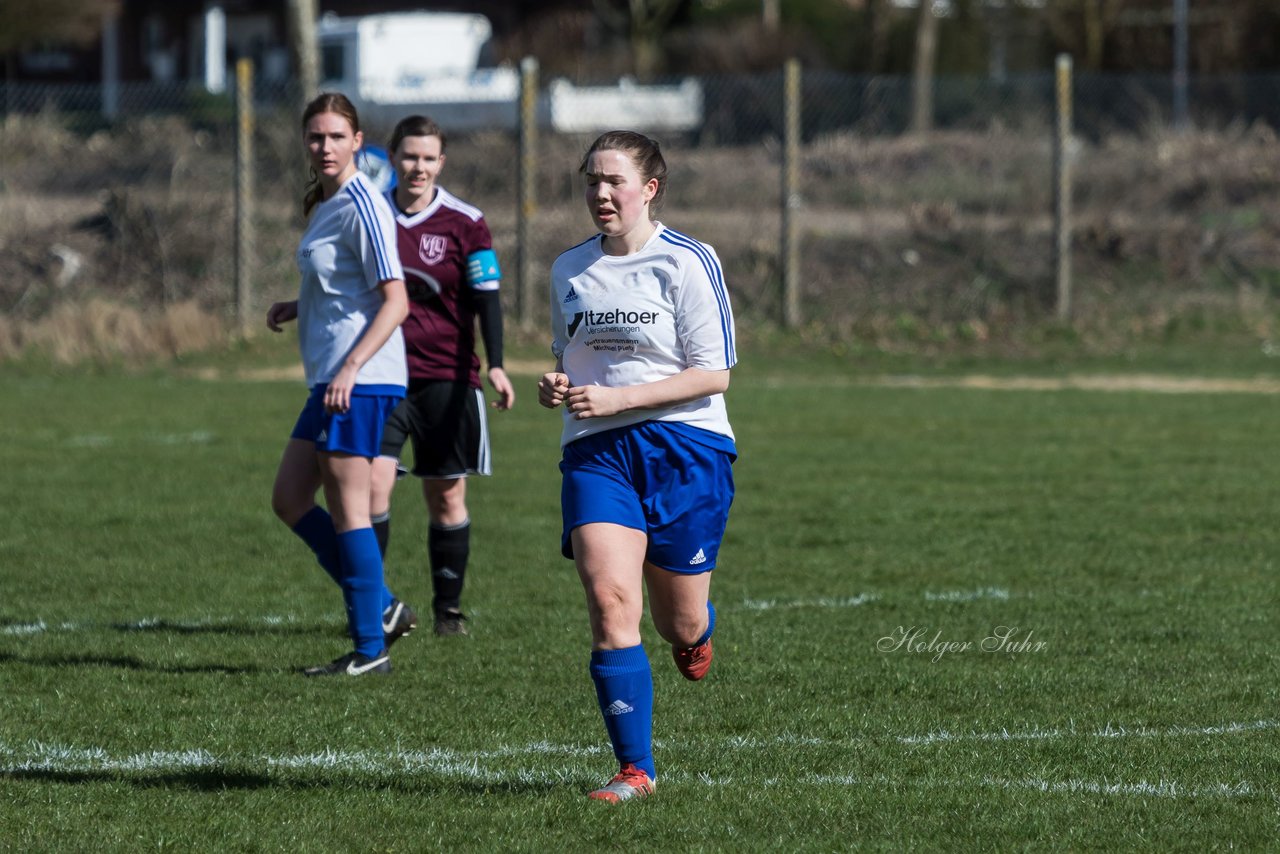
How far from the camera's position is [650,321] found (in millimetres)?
4922

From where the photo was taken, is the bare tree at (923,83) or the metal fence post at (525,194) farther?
the bare tree at (923,83)

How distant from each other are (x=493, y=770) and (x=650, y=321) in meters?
1.37

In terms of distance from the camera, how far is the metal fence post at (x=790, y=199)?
17906 millimetres

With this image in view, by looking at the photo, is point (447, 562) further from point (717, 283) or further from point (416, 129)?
point (717, 283)

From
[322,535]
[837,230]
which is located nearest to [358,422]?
[322,535]

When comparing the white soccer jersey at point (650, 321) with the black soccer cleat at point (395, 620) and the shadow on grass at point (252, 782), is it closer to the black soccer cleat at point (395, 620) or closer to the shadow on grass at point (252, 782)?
the shadow on grass at point (252, 782)

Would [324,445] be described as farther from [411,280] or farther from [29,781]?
[29,781]

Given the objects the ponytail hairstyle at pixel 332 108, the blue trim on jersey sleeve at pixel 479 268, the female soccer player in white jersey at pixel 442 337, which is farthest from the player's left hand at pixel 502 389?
the ponytail hairstyle at pixel 332 108

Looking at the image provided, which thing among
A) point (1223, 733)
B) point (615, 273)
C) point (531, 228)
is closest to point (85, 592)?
point (615, 273)

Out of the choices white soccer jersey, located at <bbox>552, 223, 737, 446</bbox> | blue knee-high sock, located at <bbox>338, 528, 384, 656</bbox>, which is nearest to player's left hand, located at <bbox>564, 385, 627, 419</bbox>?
white soccer jersey, located at <bbox>552, 223, 737, 446</bbox>

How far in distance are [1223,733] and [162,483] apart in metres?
7.01

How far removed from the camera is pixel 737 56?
133 feet

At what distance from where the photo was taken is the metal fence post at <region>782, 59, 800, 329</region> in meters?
17.9

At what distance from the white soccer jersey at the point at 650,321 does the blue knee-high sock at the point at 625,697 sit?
0.62m
